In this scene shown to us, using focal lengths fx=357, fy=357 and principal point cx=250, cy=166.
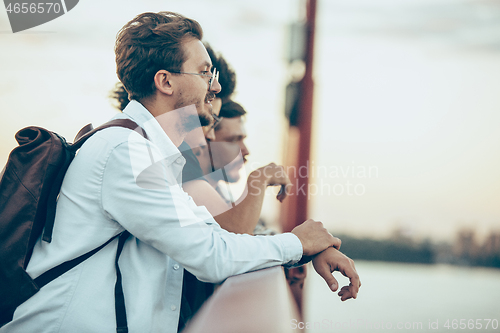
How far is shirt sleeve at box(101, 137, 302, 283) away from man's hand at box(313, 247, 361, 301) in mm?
274

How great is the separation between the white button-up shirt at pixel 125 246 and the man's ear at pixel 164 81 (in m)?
0.35

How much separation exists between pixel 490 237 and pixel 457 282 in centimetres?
120

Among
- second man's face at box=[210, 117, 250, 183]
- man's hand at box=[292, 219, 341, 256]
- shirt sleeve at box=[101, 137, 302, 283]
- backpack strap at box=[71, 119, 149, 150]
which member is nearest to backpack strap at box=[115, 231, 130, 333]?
shirt sleeve at box=[101, 137, 302, 283]

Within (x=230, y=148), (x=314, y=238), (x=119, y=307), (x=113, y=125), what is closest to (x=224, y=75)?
(x=230, y=148)

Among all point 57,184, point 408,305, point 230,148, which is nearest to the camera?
point 57,184

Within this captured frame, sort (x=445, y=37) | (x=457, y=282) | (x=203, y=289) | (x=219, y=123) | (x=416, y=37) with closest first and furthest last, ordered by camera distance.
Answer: (x=203, y=289), (x=219, y=123), (x=416, y=37), (x=445, y=37), (x=457, y=282)

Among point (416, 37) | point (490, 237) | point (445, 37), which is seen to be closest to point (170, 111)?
point (416, 37)

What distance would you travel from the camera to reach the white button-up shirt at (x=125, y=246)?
2.99 feet

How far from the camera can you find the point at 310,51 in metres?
2.90

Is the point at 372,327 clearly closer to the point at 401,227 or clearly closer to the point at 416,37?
the point at 401,227

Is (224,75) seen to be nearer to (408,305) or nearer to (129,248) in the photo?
(129,248)

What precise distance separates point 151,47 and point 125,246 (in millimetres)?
740

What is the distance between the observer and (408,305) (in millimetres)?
5055

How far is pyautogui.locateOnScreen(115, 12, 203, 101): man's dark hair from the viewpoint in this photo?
132 cm
